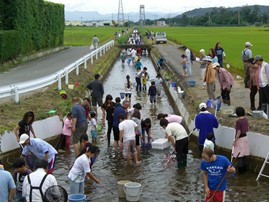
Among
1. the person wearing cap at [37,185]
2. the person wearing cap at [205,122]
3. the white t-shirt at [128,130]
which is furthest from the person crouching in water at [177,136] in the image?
the person wearing cap at [37,185]

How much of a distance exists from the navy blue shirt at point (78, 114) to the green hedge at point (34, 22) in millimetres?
21662

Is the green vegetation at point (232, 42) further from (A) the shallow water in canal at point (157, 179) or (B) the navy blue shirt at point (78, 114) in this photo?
(B) the navy blue shirt at point (78, 114)

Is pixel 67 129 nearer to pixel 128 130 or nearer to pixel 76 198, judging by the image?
pixel 128 130

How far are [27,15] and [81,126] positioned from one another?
83.7ft

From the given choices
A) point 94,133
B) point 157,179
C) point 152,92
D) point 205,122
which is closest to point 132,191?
point 157,179

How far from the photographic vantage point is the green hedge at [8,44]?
28875 mm

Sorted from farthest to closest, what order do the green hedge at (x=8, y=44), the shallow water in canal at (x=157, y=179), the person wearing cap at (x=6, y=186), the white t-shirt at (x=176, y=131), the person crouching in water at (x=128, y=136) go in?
the green hedge at (x=8, y=44) < the person crouching in water at (x=128, y=136) < the white t-shirt at (x=176, y=131) < the shallow water in canal at (x=157, y=179) < the person wearing cap at (x=6, y=186)

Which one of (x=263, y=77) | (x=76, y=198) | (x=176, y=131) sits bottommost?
(x=76, y=198)

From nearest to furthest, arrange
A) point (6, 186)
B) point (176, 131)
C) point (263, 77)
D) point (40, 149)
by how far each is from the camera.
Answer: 1. point (6, 186)
2. point (40, 149)
3. point (176, 131)
4. point (263, 77)

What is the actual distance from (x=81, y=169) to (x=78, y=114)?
162 inches

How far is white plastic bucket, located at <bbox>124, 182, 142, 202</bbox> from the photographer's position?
932cm

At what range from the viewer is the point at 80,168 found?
344 inches

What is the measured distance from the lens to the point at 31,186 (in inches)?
282

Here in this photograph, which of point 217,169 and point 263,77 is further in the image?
point 263,77
